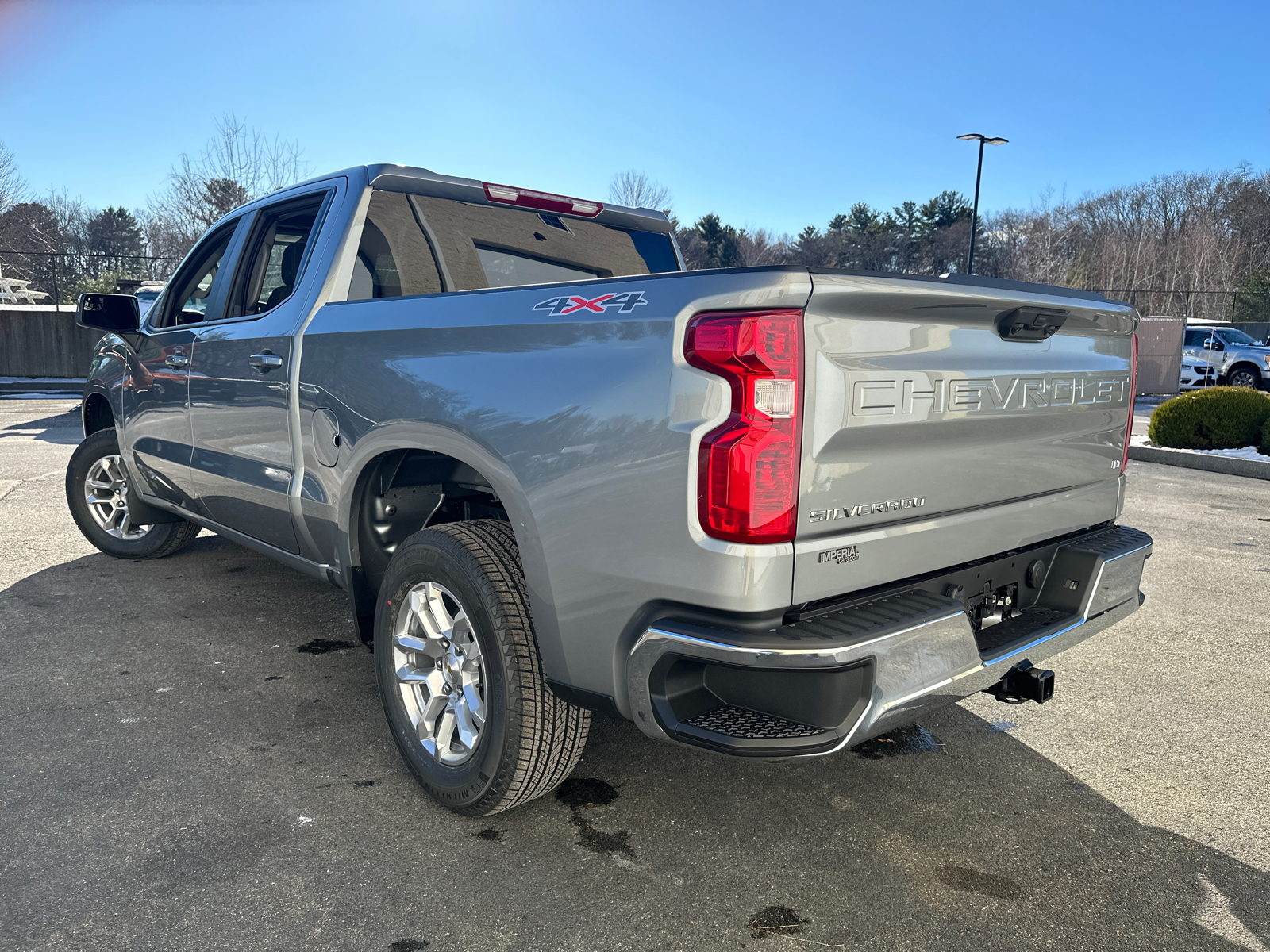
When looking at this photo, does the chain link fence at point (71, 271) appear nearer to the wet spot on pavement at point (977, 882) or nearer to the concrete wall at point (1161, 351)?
the concrete wall at point (1161, 351)

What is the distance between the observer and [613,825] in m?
2.78

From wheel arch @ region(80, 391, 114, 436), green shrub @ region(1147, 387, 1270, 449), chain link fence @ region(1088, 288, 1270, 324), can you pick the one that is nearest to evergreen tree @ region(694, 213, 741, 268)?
chain link fence @ region(1088, 288, 1270, 324)

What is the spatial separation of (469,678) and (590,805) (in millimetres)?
560

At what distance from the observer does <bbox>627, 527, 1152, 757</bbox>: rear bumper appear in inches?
80.4

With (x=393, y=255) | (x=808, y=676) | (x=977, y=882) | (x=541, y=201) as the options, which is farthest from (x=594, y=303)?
(x=541, y=201)

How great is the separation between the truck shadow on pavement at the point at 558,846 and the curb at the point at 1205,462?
28.9 feet

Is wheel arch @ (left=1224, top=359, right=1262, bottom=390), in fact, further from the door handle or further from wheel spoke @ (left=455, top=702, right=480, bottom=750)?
wheel spoke @ (left=455, top=702, right=480, bottom=750)

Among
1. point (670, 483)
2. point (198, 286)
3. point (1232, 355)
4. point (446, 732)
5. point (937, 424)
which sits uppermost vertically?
point (198, 286)

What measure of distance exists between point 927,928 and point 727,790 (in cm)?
84

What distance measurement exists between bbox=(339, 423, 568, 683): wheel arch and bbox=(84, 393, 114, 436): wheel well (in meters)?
3.21

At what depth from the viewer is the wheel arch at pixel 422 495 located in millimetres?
2471

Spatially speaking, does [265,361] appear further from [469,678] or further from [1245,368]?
[1245,368]

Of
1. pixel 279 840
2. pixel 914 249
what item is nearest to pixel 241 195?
pixel 279 840

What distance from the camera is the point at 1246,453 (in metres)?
11.2
